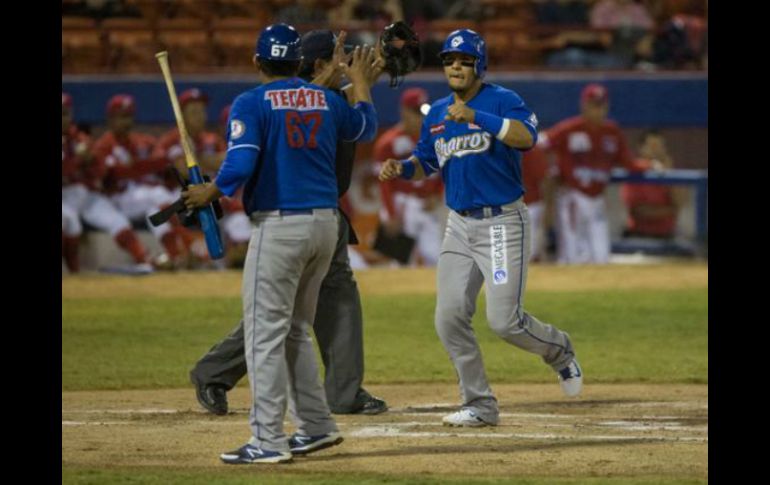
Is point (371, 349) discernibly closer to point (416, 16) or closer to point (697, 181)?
point (697, 181)

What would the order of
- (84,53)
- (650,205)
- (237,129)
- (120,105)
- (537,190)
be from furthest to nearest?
(84,53)
(650,205)
(537,190)
(120,105)
(237,129)

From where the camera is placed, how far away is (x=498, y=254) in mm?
7410

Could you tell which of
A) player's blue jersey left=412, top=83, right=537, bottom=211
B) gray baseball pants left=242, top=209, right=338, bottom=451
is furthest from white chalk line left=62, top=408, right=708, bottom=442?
player's blue jersey left=412, top=83, right=537, bottom=211

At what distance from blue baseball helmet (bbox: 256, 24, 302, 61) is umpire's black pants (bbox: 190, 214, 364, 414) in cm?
170

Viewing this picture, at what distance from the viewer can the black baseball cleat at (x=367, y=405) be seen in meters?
8.06

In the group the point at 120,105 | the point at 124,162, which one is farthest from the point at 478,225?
the point at 124,162

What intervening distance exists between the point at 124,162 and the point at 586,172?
503cm

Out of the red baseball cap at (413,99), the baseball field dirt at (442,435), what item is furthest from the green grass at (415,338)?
the red baseball cap at (413,99)

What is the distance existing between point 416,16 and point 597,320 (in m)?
8.06

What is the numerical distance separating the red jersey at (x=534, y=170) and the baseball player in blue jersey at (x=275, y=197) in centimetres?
987

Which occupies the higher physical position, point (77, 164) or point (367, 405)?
point (77, 164)

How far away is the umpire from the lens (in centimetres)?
803

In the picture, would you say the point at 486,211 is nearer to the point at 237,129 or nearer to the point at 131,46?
the point at 237,129

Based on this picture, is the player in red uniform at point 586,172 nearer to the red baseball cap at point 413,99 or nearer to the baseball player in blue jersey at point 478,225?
the red baseball cap at point 413,99
